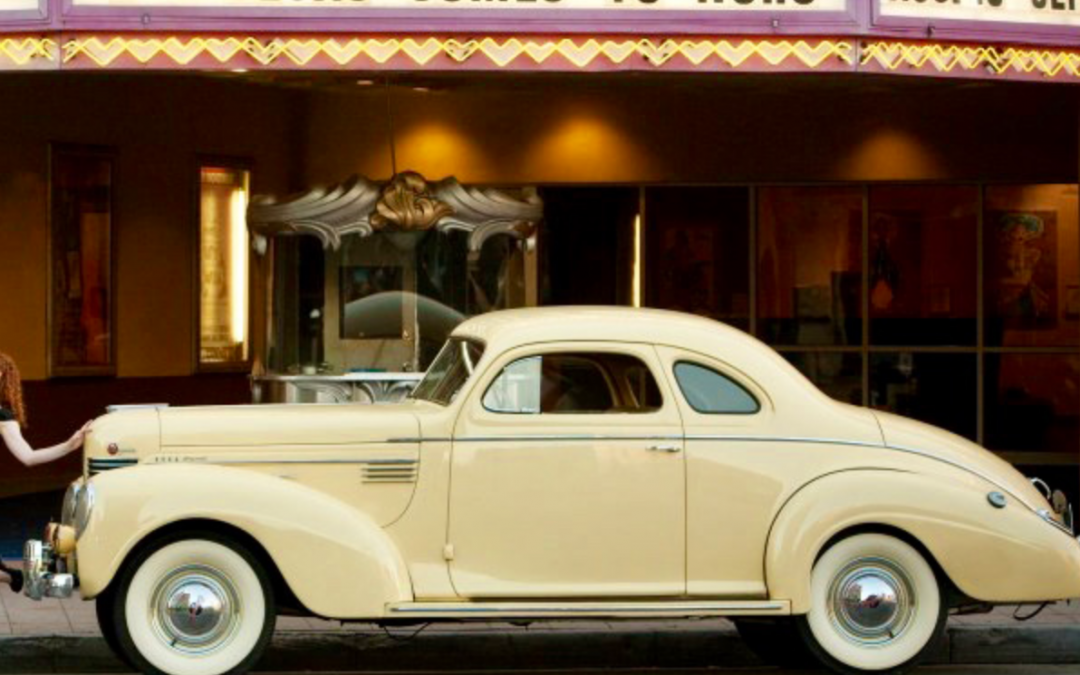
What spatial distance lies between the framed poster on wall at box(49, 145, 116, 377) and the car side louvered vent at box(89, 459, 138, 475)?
8.16 meters

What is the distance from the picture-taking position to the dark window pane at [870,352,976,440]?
20.2 m

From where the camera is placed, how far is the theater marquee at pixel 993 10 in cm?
1326

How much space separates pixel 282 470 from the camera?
9.56 metres

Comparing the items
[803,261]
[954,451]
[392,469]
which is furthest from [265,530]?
[803,261]

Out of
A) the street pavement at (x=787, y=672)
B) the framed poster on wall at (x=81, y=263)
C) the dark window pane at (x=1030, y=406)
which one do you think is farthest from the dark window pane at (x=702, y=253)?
the street pavement at (x=787, y=672)

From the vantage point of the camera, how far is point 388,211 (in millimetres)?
15180

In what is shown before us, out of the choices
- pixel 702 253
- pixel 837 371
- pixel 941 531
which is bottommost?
pixel 941 531

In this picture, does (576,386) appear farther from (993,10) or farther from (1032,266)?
(1032,266)

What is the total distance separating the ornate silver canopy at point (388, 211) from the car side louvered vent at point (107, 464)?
567 centimetres

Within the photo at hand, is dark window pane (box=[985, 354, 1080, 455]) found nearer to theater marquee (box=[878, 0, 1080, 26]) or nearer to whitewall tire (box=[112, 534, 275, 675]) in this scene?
theater marquee (box=[878, 0, 1080, 26])

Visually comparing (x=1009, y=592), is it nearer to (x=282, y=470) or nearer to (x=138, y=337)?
(x=282, y=470)

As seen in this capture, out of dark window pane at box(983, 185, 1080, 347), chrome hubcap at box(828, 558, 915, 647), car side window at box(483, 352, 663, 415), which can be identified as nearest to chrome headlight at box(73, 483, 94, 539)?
car side window at box(483, 352, 663, 415)

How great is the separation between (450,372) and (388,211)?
5271 millimetres

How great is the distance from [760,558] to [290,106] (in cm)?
1131
